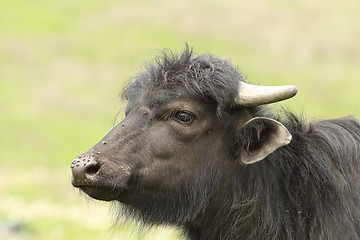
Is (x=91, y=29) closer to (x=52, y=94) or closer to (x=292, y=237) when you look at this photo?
(x=52, y=94)

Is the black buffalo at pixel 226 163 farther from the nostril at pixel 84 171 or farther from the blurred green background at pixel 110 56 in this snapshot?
the blurred green background at pixel 110 56

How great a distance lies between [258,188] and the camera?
786 centimetres

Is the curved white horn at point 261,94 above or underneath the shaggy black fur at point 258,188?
above

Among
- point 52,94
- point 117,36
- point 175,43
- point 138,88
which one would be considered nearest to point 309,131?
point 138,88

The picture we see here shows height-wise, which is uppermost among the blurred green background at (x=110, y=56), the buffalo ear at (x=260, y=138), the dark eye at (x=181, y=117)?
the dark eye at (x=181, y=117)

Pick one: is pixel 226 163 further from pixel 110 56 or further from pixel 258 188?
pixel 110 56

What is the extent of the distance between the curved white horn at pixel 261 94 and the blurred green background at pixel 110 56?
15.1 metres

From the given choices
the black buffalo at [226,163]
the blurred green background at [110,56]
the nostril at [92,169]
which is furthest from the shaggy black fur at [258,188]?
the blurred green background at [110,56]

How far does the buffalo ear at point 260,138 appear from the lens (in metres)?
7.44

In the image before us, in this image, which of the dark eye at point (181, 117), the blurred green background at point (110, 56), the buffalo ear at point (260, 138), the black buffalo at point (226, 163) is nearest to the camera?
the buffalo ear at point (260, 138)

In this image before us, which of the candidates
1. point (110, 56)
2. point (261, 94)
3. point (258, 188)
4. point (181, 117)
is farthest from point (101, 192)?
point (110, 56)

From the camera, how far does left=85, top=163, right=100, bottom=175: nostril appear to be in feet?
23.4

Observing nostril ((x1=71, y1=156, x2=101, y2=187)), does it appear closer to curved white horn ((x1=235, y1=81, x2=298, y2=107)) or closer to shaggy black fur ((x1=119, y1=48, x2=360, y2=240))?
shaggy black fur ((x1=119, y1=48, x2=360, y2=240))

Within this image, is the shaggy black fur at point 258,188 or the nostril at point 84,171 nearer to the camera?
the nostril at point 84,171
